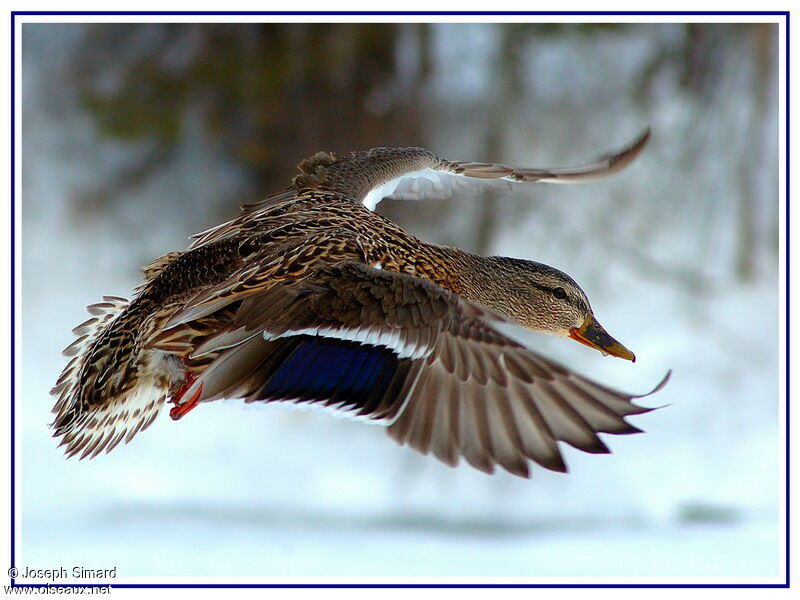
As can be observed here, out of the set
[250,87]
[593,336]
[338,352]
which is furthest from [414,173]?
[250,87]

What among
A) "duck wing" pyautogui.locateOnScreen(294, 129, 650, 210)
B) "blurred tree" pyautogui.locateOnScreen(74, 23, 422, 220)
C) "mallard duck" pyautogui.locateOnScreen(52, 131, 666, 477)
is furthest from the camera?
"blurred tree" pyautogui.locateOnScreen(74, 23, 422, 220)

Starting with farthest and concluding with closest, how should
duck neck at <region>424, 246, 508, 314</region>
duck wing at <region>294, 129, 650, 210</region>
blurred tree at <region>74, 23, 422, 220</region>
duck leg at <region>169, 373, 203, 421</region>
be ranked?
blurred tree at <region>74, 23, 422, 220</region> < duck wing at <region>294, 129, 650, 210</region> < duck neck at <region>424, 246, 508, 314</region> < duck leg at <region>169, 373, 203, 421</region>

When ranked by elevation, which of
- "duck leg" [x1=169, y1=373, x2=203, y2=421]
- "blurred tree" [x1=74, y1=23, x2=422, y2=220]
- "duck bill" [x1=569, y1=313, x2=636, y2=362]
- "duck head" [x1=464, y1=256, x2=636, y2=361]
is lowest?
"duck leg" [x1=169, y1=373, x2=203, y2=421]

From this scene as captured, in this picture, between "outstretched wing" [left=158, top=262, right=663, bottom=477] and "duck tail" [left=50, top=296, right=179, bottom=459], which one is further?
"duck tail" [left=50, top=296, right=179, bottom=459]

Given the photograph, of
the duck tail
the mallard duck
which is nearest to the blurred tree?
the mallard duck

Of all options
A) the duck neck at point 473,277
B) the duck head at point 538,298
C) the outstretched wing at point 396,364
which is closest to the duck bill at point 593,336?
the duck head at point 538,298

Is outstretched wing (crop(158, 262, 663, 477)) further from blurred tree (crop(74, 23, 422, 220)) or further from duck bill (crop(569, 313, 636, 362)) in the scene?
blurred tree (crop(74, 23, 422, 220))

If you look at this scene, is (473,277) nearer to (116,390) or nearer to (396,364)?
(396,364)
